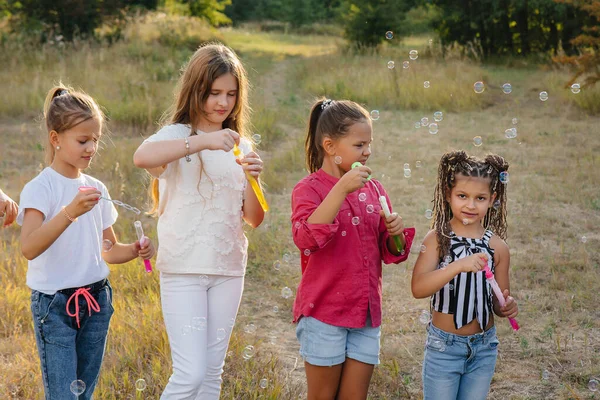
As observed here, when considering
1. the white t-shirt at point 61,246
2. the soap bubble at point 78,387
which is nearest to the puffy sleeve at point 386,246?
the white t-shirt at point 61,246

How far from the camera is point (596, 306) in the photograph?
446 centimetres

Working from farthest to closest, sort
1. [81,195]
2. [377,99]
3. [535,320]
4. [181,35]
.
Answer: [181,35] < [377,99] < [535,320] < [81,195]

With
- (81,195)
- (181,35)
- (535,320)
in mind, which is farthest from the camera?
(181,35)

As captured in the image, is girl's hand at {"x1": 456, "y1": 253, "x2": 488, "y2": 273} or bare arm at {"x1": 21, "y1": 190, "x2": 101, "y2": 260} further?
girl's hand at {"x1": 456, "y1": 253, "x2": 488, "y2": 273}

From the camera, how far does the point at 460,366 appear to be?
8.79ft

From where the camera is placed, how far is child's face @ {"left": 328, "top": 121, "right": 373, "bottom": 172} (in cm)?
275

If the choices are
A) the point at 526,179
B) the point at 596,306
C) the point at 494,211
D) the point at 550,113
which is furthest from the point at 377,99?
the point at 494,211

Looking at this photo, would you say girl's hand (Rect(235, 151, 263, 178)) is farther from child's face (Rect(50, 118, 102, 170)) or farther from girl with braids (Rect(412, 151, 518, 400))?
girl with braids (Rect(412, 151, 518, 400))

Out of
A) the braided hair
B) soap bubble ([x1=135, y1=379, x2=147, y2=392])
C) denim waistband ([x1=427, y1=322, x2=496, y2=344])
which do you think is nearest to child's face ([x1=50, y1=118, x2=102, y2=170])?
soap bubble ([x1=135, y1=379, x2=147, y2=392])

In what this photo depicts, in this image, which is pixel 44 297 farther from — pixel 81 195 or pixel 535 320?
pixel 535 320

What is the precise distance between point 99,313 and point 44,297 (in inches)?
8.1

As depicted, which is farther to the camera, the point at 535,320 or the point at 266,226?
the point at 266,226

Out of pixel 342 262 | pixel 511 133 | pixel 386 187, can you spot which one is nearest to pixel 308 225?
pixel 342 262

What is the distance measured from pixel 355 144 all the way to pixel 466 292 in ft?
2.19
